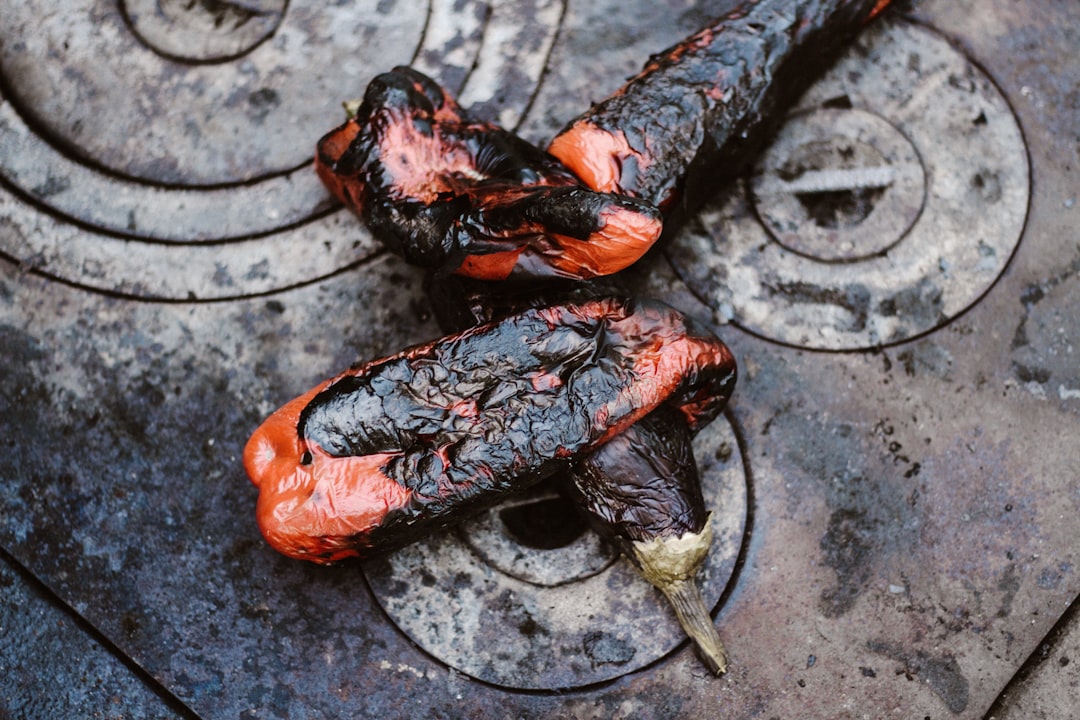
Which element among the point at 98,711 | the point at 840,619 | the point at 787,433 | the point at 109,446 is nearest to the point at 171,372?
the point at 109,446

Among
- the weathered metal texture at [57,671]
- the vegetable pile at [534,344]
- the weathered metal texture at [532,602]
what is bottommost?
the weathered metal texture at [57,671]

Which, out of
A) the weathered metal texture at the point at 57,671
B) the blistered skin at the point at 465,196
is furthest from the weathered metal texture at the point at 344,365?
the blistered skin at the point at 465,196

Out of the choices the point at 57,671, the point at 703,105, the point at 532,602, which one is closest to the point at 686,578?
the point at 532,602

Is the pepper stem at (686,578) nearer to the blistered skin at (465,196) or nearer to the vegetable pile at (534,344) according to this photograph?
the vegetable pile at (534,344)

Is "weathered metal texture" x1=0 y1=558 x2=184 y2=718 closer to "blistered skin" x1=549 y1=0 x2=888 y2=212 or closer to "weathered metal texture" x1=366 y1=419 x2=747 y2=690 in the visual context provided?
"weathered metal texture" x1=366 y1=419 x2=747 y2=690

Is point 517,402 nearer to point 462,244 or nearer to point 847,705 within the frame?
point 462,244

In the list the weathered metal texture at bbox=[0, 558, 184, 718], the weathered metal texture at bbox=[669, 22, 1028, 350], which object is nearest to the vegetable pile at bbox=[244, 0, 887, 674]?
the weathered metal texture at bbox=[669, 22, 1028, 350]
